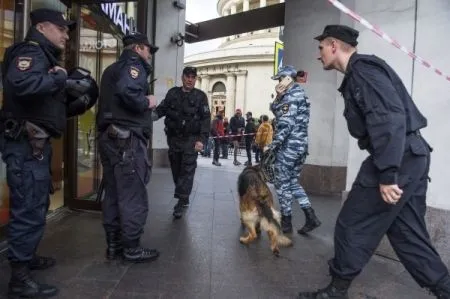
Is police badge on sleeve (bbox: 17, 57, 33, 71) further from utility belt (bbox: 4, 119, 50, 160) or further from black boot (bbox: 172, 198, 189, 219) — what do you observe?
black boot (bbox: 172, 198, 189, 219)

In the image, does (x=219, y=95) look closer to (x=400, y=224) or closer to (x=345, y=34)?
(x=345, y=34)

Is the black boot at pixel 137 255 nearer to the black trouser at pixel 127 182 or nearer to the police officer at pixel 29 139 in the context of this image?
the black trouser at pixel 127 182

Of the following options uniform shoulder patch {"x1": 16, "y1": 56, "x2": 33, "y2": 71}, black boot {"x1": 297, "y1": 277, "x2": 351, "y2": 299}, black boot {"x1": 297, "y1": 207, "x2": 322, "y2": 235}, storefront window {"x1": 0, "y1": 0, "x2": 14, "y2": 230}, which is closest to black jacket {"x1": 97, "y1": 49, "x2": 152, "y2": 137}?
uniform shoulder patch {"x1": 16, "y1": 56, "x2": 33, "y2": 71}

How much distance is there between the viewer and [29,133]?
10.0 feet

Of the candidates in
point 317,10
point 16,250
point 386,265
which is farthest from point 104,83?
point 317,10

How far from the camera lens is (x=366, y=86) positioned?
9.05ft

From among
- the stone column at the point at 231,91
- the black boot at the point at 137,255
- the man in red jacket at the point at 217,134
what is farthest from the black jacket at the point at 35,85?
the stone column at the point at 231,91

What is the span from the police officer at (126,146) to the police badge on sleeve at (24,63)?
0.85 m

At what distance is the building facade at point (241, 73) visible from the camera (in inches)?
1620

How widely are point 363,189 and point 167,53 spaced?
32.0ft

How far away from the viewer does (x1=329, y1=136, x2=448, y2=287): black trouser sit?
2799mm

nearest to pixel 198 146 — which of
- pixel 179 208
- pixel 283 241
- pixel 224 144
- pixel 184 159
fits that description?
pixel 184 159

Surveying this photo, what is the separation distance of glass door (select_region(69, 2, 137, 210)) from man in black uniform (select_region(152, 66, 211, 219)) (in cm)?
109

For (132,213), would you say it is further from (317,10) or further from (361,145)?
(317,10)
